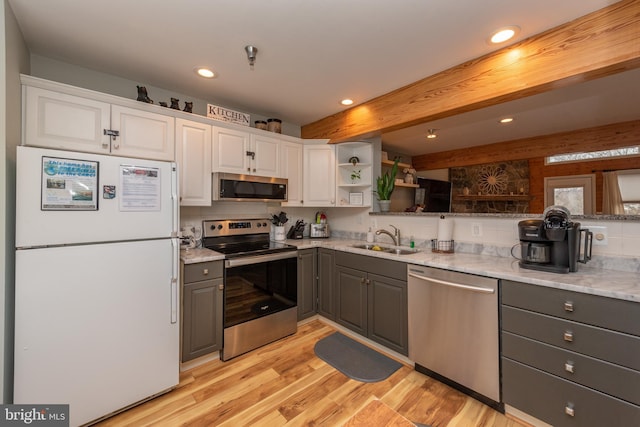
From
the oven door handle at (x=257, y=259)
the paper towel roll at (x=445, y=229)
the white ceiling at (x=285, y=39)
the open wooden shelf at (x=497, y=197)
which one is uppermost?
the white ceiling at (x=285, y=39)

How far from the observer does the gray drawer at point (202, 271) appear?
2.01 m

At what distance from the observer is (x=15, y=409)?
1.32 m

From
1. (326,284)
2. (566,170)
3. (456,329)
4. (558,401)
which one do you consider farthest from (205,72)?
(566,170)

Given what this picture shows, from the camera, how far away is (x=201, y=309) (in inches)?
81.4

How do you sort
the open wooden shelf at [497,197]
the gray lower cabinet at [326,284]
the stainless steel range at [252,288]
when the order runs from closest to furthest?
1. the stainless steel range at [252,288]
2. the gray lower cabinet at [326,284]
3. the open wooden shelf at [497,197]

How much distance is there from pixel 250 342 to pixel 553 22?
10.4ft

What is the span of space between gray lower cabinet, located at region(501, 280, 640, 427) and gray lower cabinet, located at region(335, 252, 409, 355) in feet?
2.34

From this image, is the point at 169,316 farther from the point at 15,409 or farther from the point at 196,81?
the point at 196,81

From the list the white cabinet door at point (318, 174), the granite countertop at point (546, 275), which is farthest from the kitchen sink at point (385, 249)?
the white cabinet door at point (318, 174)

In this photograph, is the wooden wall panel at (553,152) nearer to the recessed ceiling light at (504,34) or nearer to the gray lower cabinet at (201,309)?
the recessed ceiling light at (504,34)

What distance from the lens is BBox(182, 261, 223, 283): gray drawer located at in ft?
6.58

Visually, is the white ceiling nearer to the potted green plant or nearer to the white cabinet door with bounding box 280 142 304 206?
the white cabinet door with bounding box 280 142 304 206

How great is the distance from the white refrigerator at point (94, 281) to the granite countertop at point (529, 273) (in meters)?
0.42

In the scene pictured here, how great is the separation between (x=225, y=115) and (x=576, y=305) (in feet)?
9.78
